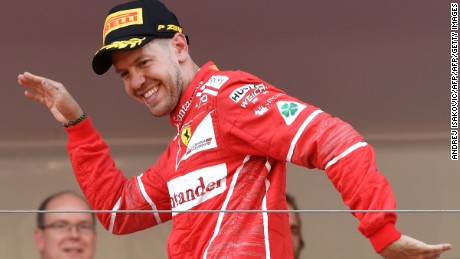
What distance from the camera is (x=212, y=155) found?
1506 mm

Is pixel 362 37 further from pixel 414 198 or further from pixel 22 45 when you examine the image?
pixel 22 45

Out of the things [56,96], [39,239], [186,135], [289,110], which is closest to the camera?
[289,110]

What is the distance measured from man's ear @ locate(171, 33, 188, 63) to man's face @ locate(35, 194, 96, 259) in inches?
12.4

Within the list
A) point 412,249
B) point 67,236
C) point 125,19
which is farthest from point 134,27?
point 412,249

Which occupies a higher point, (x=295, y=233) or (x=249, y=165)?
(x=249, y=165)

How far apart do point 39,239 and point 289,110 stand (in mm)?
597

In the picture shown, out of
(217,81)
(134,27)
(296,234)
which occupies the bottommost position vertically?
(296,234)

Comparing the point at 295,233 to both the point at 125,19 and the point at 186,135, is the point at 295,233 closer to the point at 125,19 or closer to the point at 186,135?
the point at 186,135

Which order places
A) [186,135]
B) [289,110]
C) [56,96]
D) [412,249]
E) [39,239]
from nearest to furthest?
[412,249], [289,110], [186,135], [56,96], [39,239]

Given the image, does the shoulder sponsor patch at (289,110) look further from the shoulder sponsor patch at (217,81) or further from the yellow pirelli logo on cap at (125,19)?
the yellow pirelli logo on cap at (125,19)

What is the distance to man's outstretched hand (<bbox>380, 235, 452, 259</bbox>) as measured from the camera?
131cm

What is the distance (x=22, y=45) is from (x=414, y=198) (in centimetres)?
95

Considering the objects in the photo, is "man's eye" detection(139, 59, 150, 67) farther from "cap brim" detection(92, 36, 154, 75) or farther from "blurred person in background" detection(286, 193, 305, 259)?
"blurred person in background" detection(286, 193, 305, 259)

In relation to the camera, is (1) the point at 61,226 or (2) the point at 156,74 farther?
(1) the point at 61,226
